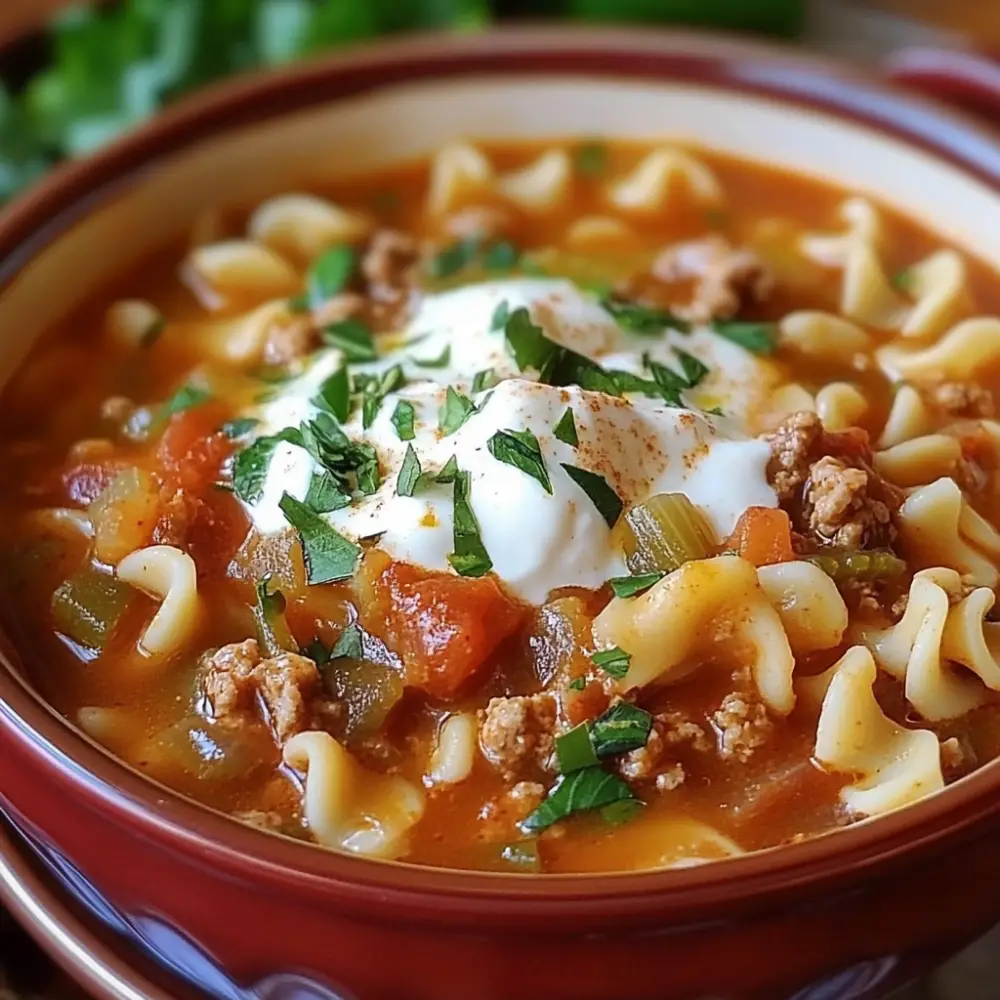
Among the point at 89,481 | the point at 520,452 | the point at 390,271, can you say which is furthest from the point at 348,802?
the point at 390,271

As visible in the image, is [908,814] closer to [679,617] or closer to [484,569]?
[679,617]

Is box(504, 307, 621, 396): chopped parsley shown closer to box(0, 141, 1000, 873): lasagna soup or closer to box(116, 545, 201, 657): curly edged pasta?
box(0, 141, 1000, 873): lasagna soup

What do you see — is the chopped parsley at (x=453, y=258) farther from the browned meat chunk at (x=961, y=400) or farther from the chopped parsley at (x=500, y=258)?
the browned meat chunk at (x=961, y=400)

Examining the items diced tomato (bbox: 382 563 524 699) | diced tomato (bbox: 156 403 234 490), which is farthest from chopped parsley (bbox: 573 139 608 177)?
diced tomato (bbox: 382 563 524 699)

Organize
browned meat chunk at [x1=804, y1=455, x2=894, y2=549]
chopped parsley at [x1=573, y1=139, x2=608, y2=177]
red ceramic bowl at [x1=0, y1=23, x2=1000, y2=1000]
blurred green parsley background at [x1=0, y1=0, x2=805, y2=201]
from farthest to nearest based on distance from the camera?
blurred green parsley background at [x1=0, y1=0, x2=805, y2=201] → chopped parsley at [x1=573, y1=139, x2=608, y2=177] → browned meat chunk at [x1=804, y1=455, x2=894, y2=549] → red ceramic bowl at [x1=0, y1=23, x2=1000, y2=1000]

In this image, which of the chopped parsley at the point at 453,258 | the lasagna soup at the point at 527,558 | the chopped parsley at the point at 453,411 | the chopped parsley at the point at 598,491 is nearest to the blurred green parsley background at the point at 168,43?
the chopped parsley at the point at 453,258

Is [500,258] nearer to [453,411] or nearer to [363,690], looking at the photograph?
[453,411]
